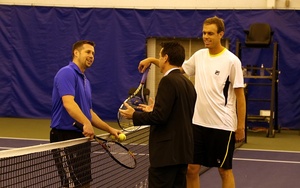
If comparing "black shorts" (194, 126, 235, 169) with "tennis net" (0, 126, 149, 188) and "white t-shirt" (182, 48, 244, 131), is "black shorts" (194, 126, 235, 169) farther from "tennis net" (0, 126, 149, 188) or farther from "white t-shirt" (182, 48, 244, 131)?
"tennis net" (0, 126, 149, 188)

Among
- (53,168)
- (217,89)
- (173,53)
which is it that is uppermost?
(173,53)

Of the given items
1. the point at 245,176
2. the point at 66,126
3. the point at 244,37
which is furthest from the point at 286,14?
the point at 66,126

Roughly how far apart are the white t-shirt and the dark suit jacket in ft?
2.82

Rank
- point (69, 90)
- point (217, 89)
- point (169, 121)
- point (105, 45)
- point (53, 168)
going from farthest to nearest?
point (105, 45)
point (53, 168)
point (217, 89)
point (69, 90)
point (169, 121)

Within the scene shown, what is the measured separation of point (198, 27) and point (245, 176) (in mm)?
5937

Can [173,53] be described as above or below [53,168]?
above

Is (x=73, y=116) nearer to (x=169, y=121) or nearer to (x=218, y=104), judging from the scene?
(x=169, y=121)

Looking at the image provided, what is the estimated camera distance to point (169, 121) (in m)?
3.96

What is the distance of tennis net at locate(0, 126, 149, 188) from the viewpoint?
3.70 metres

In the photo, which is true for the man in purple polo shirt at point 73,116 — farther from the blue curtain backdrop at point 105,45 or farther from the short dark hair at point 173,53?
the blue curtain backdrop at point 105,45

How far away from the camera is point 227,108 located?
4918mm

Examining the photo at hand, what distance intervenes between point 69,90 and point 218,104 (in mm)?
1297

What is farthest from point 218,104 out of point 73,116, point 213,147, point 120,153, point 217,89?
point 73,116

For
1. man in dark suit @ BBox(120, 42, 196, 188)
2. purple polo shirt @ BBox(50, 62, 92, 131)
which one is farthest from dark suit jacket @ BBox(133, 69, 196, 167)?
purple polo shirt @ BBox(50, 62, 92, 131)
